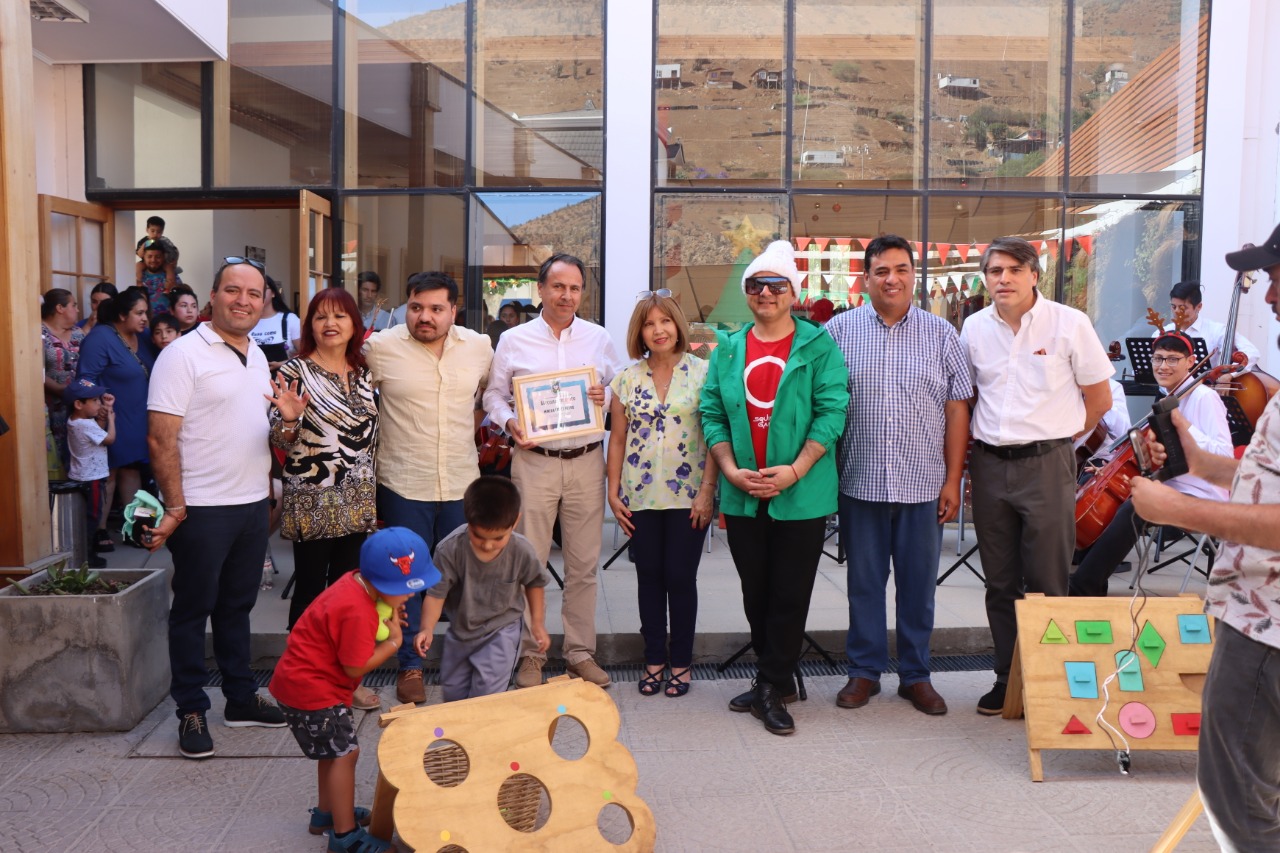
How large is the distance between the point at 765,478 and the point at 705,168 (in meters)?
5.97

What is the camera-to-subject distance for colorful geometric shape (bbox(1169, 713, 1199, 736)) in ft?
14.0

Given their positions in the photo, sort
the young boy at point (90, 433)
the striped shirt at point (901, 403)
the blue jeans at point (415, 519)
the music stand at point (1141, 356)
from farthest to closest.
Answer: the music stand at point (1141, 356) < the young boy at point (90, 433) < the blue jeans at point (415, 519) < the striped shirt at point (901, 403)

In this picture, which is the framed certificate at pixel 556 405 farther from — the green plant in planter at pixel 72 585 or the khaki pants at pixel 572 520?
the green plant in planter at pixel 72 585

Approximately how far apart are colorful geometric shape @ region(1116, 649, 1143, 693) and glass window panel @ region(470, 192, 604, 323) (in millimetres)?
6369

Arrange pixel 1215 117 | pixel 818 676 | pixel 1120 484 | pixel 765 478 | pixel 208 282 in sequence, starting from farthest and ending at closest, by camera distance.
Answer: pixel 208 282 → pixel 1215 117 → pixel 1120 484 → pixel 818 676 → pixel 765 478

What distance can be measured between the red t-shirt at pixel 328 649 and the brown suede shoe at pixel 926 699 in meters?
2.68

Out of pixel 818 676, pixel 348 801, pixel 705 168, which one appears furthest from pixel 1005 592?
pixel 705 168

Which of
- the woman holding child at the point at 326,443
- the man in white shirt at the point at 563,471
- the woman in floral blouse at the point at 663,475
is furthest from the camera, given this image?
the man in white shirt at the point at 563,471

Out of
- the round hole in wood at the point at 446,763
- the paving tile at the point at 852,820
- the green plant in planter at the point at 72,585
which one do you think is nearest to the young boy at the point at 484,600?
the round hole in wood at the point at 446,763

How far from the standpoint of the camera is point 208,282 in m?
13.5

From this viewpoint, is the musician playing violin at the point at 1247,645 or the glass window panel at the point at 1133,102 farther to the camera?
the glass window panel at the point at 1133,102

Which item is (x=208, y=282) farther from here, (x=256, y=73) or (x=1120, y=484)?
(x=1120, y=484)

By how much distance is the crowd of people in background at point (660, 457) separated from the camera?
4.47m

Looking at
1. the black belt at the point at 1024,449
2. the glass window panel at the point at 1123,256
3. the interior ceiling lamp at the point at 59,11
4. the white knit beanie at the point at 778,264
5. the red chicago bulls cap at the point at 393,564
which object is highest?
the interior ceiling lamp at the point at 59,11
